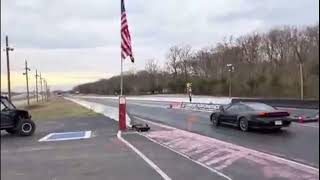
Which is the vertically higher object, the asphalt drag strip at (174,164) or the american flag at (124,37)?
the american flag at (124,37)

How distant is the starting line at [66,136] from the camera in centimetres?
1821

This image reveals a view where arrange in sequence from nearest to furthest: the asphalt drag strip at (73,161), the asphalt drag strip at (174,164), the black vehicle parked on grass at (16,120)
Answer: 1. the asphalt drag strip at (174,164)
2. the asphalt drag strip at (73,161)
3. the black vehicle parked on grass at (16,120)

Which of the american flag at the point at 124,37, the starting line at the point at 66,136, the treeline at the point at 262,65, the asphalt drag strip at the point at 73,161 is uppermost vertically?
the american flag at the point at 124,37

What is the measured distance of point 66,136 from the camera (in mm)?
19156

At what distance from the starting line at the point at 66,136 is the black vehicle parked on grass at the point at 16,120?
A: 81cm

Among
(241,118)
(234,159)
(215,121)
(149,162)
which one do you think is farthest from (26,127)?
(234,159)

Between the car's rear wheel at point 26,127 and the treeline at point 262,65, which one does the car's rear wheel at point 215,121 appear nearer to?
the car's rear wheel at point 26,127

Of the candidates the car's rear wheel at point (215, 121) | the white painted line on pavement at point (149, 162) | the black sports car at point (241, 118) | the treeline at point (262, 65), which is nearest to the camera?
the treeline at point (262, 65)

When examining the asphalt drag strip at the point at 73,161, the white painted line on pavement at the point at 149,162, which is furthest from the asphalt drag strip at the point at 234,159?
the asphalt drag strip at the point at 73,161

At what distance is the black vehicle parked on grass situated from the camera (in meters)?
16.0

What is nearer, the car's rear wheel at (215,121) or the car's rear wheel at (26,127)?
the car's rear wheel at (26,127)

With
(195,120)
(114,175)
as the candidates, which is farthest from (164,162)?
(195,120)

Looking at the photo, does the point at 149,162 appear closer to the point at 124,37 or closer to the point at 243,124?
the point at 243,124

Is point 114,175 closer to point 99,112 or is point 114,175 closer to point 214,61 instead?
point 214,61
